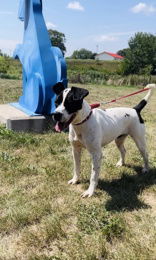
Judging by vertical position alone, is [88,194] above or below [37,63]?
below

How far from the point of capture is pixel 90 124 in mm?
3697

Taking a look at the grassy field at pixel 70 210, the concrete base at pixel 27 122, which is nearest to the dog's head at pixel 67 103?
the grassy field at pixel 70 210

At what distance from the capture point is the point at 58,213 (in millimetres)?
3500

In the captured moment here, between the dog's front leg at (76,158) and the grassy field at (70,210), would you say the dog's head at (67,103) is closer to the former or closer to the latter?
the dog's front leg at (76,158)

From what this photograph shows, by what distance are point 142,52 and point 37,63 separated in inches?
2142

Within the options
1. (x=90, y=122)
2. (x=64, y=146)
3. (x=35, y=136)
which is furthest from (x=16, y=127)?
(x=90, y=122)

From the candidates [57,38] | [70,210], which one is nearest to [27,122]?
[70,210]

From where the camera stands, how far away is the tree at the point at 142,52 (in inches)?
2213

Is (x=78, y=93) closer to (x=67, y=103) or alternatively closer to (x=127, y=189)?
(x=67, y=103)

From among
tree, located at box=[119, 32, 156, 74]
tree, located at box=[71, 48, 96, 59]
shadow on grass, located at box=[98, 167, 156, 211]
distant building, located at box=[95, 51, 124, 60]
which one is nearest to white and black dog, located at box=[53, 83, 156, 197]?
shadow on grass, located at box=[98, 167, 156, 211]

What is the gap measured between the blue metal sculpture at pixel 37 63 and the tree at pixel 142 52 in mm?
46216

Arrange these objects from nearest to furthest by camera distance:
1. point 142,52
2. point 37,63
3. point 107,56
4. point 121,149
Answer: point 121,149
point 37,63
point 142,52
point 107,56

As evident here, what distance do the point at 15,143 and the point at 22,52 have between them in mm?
3738

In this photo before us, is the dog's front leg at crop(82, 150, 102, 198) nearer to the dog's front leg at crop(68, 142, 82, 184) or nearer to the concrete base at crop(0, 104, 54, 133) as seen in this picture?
the dog's front leg at crop(68, 142, 82, 184)
